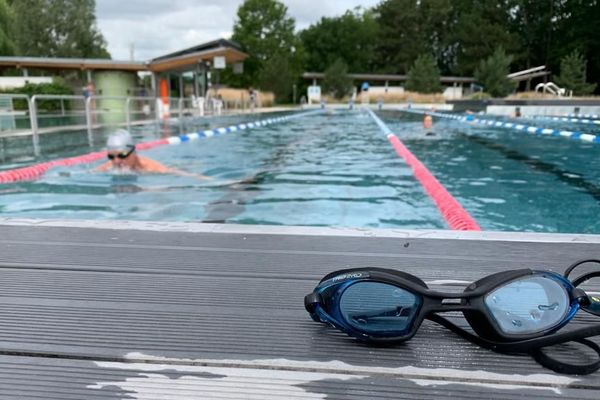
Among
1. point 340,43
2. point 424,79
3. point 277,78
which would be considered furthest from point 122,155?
point 340,43

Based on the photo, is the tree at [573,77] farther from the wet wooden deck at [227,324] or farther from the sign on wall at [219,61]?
the wet wooden deck at [227,324]

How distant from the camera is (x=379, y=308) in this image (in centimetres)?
125

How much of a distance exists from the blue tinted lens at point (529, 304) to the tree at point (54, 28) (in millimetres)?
51142

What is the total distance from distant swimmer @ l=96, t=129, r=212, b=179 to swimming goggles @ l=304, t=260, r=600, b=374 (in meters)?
5.39

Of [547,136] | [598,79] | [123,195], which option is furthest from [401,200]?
[598,79]

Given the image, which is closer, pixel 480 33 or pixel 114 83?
pixel 114 83

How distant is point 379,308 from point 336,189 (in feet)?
14.8

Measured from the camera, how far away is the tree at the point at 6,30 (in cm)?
3611

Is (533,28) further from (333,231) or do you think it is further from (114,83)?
(333,231)

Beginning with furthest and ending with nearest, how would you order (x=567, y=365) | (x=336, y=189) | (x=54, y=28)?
(x=54, y=28)
(x=336, y=189)
(x=567, y=365)

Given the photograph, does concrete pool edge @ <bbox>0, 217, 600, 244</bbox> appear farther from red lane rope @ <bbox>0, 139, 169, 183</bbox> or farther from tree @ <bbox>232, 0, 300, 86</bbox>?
tree @ <bbox>232, 0, 300, 86</bbox>

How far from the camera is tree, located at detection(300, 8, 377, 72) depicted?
6075 centimetres

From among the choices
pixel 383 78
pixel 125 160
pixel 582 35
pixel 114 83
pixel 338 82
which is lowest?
pixel 125 160

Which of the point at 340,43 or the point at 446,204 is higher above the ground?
the point at 340,43
